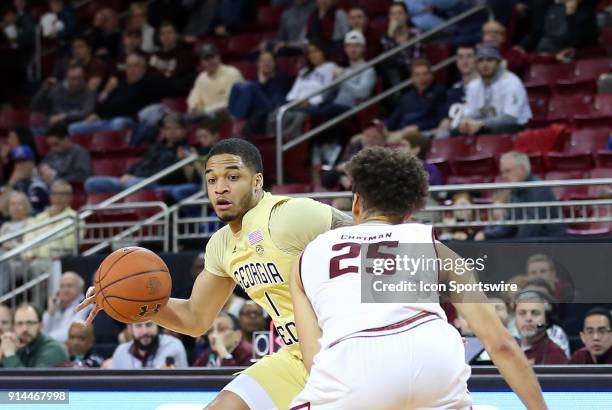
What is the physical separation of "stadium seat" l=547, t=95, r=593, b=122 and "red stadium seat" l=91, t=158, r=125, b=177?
4732mm

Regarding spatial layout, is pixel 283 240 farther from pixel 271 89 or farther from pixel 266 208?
pixel 271 89

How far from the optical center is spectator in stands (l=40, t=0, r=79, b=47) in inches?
683

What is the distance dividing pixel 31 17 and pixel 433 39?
6833 millimetres

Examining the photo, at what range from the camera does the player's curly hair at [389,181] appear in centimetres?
430

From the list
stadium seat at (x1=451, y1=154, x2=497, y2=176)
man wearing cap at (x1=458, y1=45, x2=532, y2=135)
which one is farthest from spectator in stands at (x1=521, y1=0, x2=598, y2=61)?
stadium seat at (x1=451, y1=154, x2=497, y2=176)

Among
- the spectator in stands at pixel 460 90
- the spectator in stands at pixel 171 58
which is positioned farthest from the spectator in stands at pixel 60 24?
the spectator in stands at pixel 460 90

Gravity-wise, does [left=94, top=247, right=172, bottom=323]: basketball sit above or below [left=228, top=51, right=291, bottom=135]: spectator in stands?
below

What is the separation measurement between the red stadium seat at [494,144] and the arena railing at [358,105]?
1551 mm

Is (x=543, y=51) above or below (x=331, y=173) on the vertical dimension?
above

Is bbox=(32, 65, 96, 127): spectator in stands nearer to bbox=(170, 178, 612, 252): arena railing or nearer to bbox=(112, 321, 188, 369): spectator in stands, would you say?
bbox=(170, 178, 612, 252): arena railing

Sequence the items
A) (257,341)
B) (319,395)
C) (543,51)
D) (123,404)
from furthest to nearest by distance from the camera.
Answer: (543,51), (257,341), (123,404), (319,395)

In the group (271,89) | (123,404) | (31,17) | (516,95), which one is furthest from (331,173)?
(31,17)

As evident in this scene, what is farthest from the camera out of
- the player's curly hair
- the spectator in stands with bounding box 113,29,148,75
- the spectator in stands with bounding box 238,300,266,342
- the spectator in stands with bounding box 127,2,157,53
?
the spectator in stands with bounding box 127,2,157,53

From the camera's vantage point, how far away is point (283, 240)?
17.6 ft
